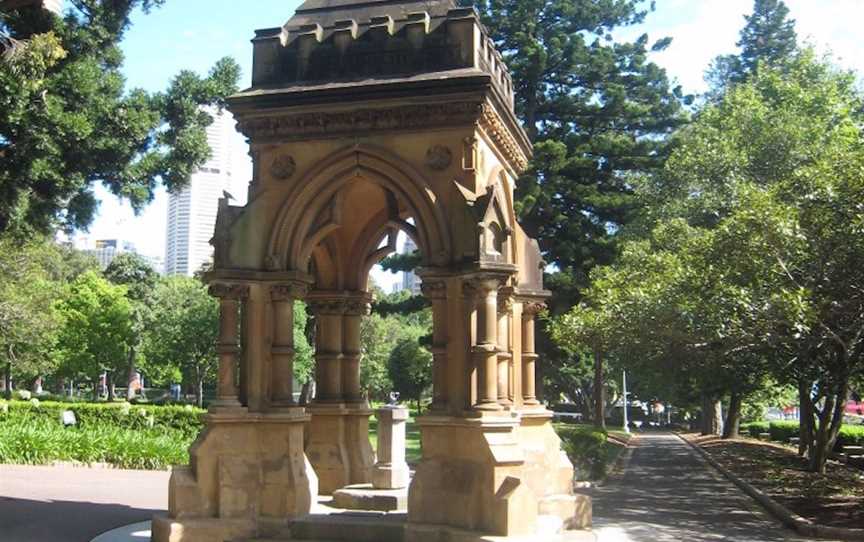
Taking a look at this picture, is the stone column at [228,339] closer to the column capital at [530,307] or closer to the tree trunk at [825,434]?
the column capital at [530,307]

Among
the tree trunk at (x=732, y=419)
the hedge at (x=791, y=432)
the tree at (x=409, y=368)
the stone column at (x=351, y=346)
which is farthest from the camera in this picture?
the tree at (x=409, y=368)

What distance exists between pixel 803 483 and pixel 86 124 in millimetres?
17918

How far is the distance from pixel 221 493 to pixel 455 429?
2.76 m

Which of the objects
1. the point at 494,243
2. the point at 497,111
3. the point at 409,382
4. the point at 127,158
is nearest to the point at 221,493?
the point at 494,243

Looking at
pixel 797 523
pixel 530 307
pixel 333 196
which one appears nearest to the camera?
pixel 333 196

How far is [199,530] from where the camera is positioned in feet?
30.9

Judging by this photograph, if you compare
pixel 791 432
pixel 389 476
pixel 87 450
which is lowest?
pixel 791 432

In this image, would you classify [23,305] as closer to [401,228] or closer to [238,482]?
[401,228]

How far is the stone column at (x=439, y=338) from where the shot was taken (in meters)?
9.58

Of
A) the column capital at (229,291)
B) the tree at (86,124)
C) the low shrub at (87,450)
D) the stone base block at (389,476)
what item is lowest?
the low shrub at (87,450)

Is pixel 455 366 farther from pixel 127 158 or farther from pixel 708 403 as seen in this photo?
pixel 708 403

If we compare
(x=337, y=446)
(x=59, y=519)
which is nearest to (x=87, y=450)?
(x=59, y=519)

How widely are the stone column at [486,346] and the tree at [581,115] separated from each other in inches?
755

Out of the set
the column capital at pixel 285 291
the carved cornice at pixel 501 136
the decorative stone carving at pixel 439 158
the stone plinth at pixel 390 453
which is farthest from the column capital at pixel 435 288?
the stone plinth at pixel 390 453
